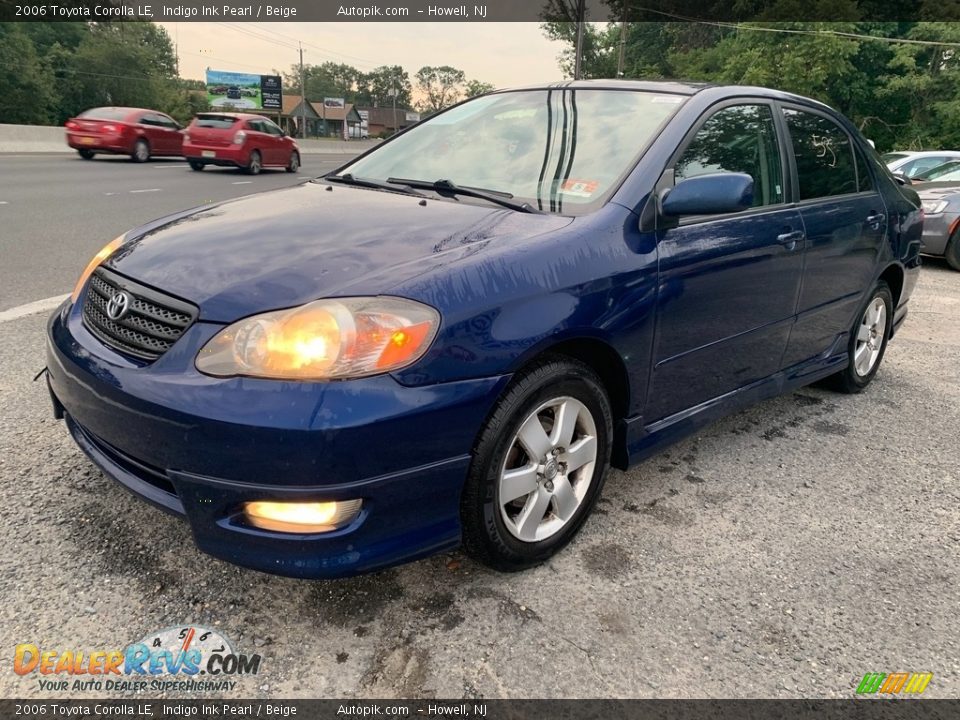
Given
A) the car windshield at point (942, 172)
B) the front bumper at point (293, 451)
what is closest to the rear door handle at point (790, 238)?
the front bumper at point (293, 451)

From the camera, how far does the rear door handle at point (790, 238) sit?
315 centimetres

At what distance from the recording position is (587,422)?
2.46m

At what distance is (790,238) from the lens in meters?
3.20

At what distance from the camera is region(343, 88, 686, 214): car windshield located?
106 inches

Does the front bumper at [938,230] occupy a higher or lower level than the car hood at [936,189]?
lower

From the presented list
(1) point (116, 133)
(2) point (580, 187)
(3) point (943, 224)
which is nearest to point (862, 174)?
(2) point (580, 187)

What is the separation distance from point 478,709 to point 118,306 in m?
1.56

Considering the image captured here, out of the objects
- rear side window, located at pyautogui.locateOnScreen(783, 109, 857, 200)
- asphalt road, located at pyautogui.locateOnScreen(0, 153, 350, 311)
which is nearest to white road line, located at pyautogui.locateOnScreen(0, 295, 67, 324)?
asphalt road, located at pyautogui.locateOnScreen(0, 153, 350, 311)

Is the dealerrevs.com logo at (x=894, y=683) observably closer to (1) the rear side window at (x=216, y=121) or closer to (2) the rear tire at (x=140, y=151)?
(1) the rear side window at (x=216, y=121)

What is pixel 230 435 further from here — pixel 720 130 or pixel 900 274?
pixel 900 274

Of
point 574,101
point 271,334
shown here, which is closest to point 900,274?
point 574,101

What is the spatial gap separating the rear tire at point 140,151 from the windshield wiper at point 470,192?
18697 mm

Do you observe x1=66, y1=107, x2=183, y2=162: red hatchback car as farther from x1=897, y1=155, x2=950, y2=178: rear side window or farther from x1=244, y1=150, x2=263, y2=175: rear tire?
x1=897, y1=155, x2=950, y2=178: rear side window

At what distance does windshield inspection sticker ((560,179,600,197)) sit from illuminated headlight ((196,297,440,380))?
960mm
